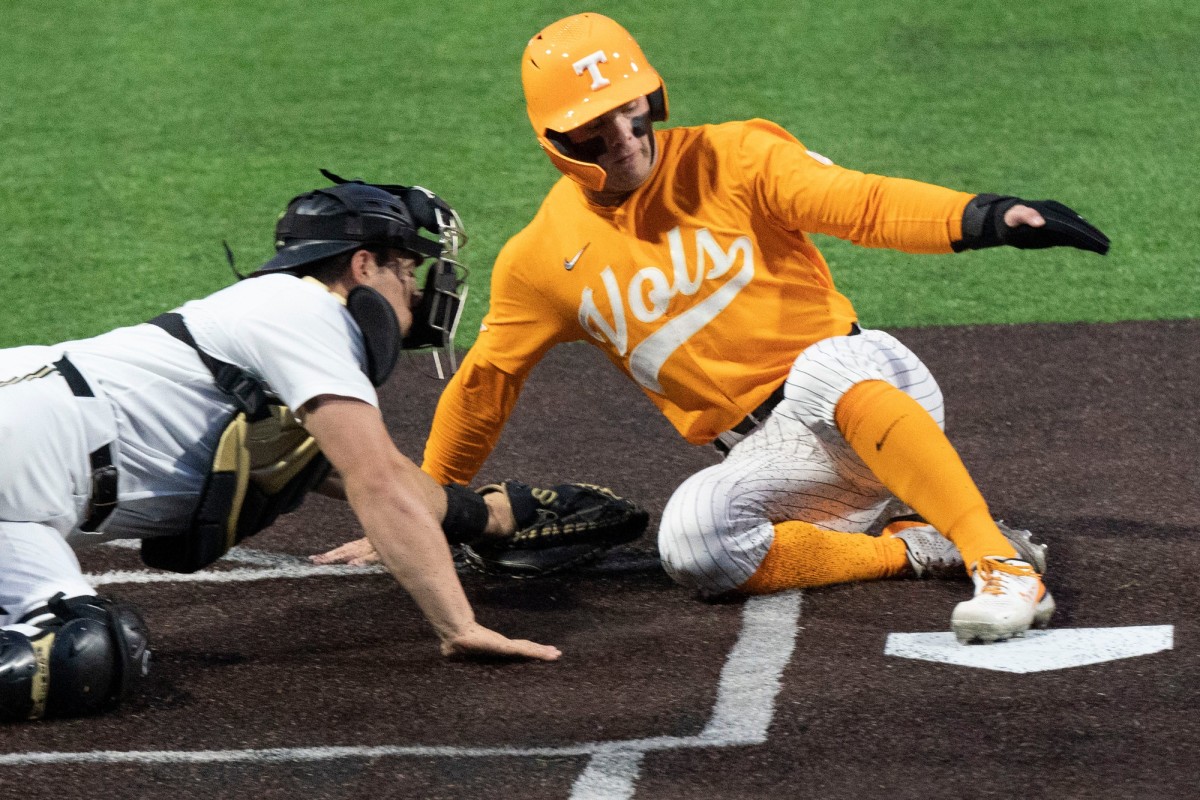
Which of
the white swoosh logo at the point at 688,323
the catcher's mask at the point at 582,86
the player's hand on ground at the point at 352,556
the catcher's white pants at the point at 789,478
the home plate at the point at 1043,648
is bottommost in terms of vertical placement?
the player's hand on ground at the point at 352,556

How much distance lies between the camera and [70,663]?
325 cm

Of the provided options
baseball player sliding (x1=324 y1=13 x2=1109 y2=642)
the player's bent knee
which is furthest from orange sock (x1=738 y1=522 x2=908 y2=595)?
the player's bent knee

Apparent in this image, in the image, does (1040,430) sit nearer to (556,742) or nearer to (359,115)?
(556,742)

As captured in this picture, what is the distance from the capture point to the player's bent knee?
3.25 metres

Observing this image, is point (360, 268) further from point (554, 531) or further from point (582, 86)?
point (554, 531)

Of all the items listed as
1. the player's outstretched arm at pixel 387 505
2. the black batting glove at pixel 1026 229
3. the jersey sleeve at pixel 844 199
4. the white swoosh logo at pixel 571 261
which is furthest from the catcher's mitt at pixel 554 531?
the black batting glove at pixel 1026 229

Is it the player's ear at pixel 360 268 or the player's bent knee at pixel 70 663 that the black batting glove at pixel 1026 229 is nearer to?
the player's ear at pixel 360 268

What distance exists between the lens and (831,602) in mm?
3832

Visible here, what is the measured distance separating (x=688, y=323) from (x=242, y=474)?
3.59ft

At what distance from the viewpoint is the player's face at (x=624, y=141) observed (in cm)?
384

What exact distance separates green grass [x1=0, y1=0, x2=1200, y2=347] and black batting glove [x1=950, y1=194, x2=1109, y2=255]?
2.65m

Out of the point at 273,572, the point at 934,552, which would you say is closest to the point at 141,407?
the point at 273,572

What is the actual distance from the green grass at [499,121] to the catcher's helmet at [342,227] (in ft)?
8.18

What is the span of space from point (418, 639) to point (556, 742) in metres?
0.74
